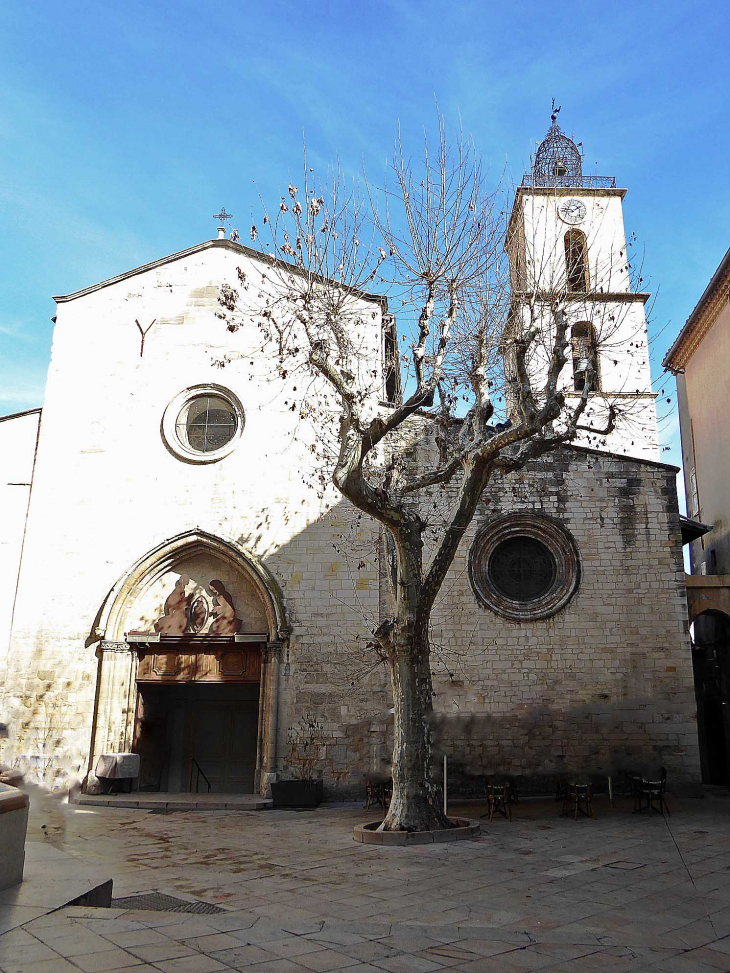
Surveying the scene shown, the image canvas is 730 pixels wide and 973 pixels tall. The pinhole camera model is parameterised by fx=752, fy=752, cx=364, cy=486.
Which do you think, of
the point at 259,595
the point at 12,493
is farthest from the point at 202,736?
the point at 12,493

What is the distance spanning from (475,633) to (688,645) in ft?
11.8

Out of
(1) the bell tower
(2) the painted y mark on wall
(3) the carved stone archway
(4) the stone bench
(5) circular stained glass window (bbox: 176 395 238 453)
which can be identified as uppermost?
(1) the bell tower

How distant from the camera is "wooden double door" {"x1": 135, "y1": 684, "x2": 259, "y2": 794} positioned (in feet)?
43.8

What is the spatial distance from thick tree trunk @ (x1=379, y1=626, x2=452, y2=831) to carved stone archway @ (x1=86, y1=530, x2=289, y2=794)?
3.81 m

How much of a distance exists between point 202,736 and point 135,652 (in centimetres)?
223

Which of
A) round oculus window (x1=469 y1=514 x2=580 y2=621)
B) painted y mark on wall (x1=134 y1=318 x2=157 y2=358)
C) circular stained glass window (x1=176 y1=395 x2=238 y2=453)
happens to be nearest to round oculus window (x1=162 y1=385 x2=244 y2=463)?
circular stained glass window (x1=176 y1=395 x2=238 y2=453)

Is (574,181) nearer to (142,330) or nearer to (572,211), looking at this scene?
(572,211)

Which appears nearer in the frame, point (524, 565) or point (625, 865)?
point (625, 865)

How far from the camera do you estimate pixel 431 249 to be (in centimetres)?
941

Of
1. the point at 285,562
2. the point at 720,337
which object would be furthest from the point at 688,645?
the point at 720,337

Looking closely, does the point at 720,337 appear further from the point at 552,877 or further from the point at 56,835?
the point at 56,835

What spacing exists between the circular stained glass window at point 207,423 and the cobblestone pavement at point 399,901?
651cm

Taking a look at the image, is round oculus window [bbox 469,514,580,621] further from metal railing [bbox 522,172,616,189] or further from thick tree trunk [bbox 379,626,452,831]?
metal railing [bbox 522,172,616,189]

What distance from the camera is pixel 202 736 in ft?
45.2
